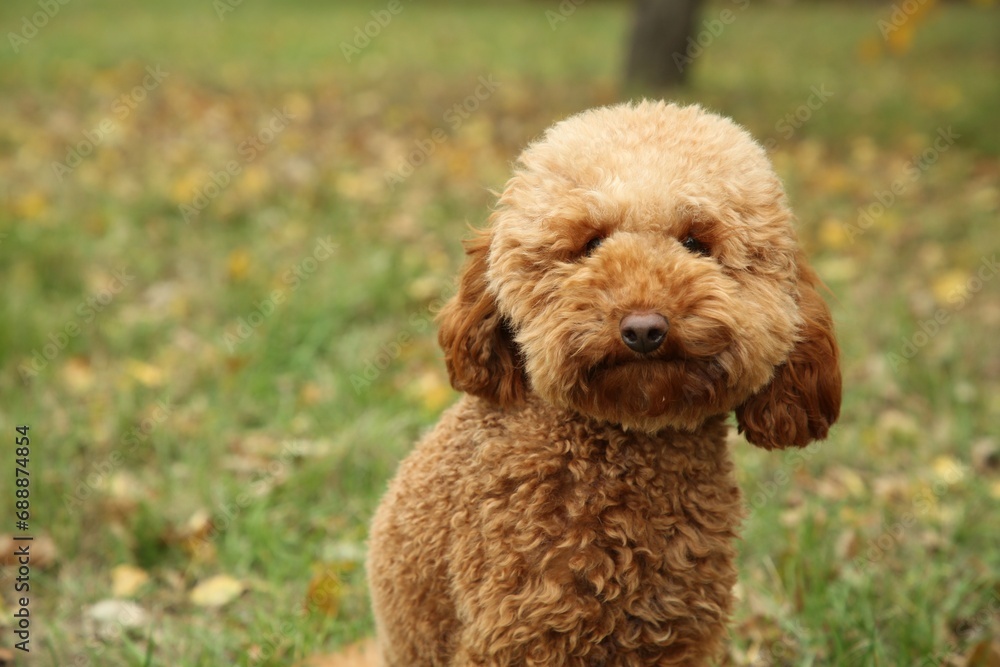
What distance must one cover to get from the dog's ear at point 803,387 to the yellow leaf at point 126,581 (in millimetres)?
2056

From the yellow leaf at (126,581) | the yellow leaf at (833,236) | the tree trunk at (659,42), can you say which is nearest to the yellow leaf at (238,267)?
the yellow leaf at (126,581)

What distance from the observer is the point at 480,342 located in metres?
1.85

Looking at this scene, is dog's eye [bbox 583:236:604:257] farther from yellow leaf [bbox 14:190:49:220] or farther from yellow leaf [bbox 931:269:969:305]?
yellow leaf [bbox 14:190:49:220]

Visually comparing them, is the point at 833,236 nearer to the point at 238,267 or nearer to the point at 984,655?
the point at 984,655

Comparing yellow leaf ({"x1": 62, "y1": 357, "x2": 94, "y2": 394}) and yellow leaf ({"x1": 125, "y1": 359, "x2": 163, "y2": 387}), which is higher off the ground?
yellow leaf ({"x1": 125, "y1": 359, "x2": 163, "y2": 387})

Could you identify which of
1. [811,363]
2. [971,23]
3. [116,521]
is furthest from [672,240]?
[971,23]

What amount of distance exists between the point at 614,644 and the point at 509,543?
0.28m

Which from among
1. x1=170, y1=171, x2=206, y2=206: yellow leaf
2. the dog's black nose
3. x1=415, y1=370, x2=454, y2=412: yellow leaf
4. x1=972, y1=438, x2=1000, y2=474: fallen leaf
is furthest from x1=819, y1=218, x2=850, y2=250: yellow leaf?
the dog's black nose

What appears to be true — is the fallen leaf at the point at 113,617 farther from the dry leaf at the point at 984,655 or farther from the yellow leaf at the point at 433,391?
the dry leaf at the point at 984,655

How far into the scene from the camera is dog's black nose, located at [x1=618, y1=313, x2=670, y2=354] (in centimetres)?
155

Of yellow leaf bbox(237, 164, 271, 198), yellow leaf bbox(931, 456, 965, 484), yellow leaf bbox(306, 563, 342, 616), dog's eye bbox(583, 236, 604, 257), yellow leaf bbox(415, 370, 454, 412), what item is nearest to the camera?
dog's eye bbox(583, 236, 604, 257)

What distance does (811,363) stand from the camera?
→ 182cm

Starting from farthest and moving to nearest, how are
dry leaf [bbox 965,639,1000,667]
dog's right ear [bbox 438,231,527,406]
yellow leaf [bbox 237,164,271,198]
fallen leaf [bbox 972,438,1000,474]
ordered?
yellow leaf [bbox 237,164,271,198]
fallen leaf [bbox 972,438,1000,474]
dry leaf [bbox 965,639,1000,667]
dog's right ear [bbox 438,231,527,406]

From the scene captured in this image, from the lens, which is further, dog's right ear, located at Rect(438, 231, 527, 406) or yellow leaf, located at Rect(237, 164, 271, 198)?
yellow leaf, located at Rect(237, 164, 271, 198)
